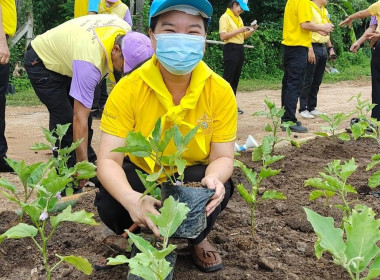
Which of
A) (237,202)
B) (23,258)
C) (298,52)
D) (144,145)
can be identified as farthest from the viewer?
(298,52)

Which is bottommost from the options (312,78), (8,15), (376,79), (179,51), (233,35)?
(312,78)

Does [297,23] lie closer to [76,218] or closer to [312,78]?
[312,78]

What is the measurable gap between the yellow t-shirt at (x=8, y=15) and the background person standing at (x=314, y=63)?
141 inches

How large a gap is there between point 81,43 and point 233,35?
431 centimetres

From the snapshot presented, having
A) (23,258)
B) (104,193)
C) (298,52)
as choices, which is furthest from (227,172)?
(298,52)

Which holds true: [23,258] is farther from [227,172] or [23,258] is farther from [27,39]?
[27,39]

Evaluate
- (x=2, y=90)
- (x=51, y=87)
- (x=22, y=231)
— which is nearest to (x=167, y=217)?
(x=22, y=231)

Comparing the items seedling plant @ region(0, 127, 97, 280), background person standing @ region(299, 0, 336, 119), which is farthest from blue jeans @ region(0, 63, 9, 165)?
background person standing @ region(299, 0, 336, 119)

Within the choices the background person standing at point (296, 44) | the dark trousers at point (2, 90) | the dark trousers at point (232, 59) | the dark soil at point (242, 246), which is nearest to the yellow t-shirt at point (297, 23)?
the background person standing at point (296, 44)

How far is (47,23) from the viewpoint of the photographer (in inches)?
665

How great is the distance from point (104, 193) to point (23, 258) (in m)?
0.52

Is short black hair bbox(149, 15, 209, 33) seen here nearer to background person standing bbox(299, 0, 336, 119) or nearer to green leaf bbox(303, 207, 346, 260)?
green leaf bbox(303, 207, 346, 260)

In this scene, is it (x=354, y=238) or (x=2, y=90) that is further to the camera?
(x=2, y=90)

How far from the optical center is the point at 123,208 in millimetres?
2311
